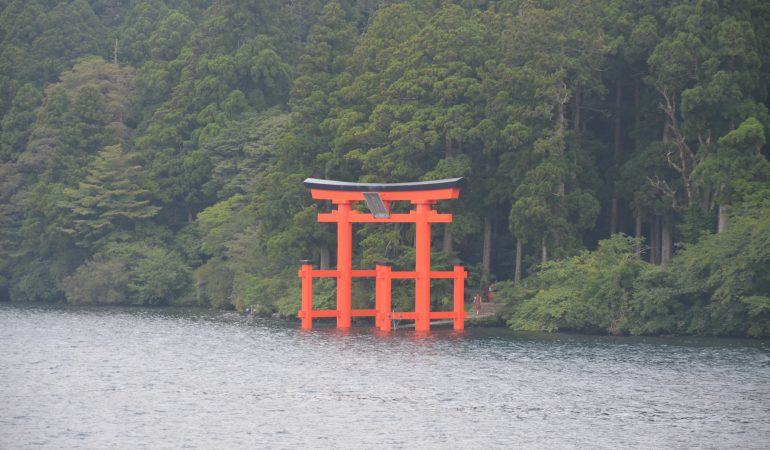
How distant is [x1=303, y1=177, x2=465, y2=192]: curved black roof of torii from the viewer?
53.1 meters

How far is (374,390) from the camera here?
40.8 m

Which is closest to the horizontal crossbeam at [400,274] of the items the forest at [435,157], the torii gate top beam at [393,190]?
the torii gate top beam at [393,190]

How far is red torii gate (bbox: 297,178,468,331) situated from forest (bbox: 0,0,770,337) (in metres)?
2.90

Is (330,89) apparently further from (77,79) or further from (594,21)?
(77,79)

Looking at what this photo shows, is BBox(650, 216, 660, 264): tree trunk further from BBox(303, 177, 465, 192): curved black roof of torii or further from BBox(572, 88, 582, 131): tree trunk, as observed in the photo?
BBox(303, 177, 465, 192): curved black roof of torii

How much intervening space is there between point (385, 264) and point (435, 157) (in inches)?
293

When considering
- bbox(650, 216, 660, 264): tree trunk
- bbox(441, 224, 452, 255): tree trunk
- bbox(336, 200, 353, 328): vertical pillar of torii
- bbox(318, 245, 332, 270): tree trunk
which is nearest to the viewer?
bbox(336, 200, 353, 328): vertical pillar of torii

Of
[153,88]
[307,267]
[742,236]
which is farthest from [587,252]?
[153,88]

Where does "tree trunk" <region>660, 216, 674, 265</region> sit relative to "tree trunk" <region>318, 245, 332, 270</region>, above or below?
above

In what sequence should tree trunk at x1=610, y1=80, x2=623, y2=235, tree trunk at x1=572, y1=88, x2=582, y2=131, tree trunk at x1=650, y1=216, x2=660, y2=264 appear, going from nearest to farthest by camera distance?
tree trunk at x1=572, y1=88, x2=582, y2=131, tree trunk at x1=650, y1=216, x2=660, y2=264, tree trunk at x1=610, y1=80, x2=623, y2=235

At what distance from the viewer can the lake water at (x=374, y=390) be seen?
113 feet

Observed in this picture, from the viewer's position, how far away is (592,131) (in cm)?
6297

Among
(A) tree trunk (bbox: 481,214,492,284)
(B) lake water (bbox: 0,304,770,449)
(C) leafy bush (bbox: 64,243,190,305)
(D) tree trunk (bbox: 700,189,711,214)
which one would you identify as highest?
(D) tree trunk (bbox: 700,189,711,214)

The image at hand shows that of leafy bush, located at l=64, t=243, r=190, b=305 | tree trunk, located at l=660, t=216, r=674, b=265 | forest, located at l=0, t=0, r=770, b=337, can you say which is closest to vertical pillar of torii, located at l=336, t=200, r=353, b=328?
forest, located at l=0, t=0, r=770, b=337
